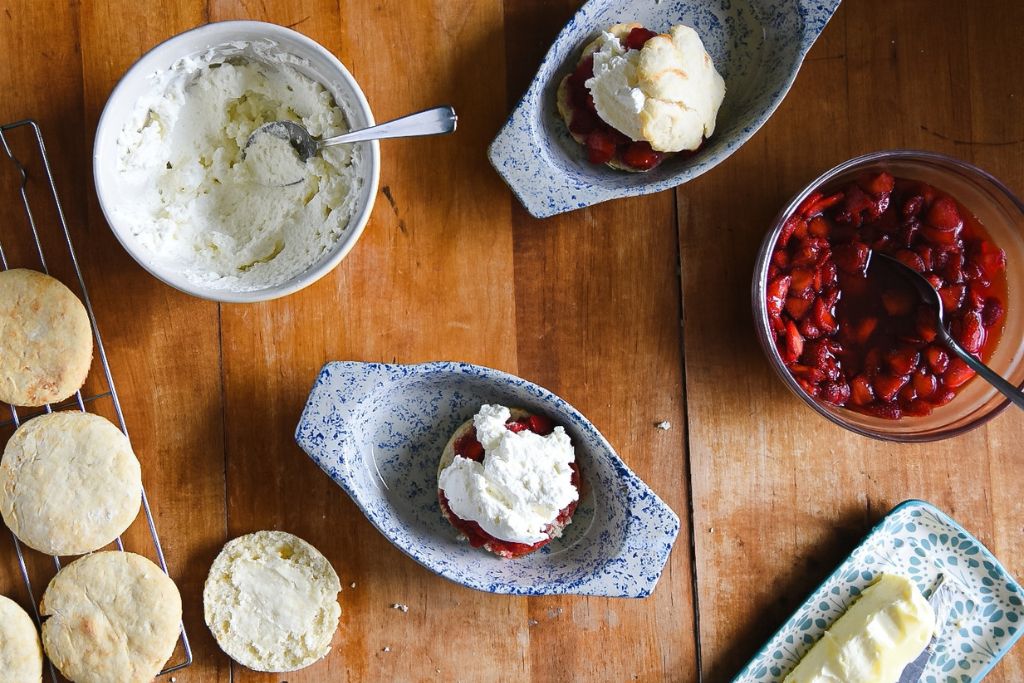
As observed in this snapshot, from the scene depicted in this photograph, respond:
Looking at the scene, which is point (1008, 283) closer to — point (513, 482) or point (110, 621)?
point (513, 482)

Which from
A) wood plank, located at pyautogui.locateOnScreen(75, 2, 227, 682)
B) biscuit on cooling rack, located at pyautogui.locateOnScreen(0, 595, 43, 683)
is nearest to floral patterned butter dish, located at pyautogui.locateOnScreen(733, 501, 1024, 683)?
wood plank, located at pyautogui.locateOnScreen(75, 2, 227, 682)

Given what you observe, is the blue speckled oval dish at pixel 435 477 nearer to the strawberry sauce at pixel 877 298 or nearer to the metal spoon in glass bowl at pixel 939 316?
the strawberry sauce at pixel 877 298

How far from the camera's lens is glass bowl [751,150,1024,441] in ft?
5.17

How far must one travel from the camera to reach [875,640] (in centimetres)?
164

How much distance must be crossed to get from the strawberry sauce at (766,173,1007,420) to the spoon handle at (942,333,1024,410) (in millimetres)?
21

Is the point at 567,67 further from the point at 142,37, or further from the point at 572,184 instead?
the point at 142,37

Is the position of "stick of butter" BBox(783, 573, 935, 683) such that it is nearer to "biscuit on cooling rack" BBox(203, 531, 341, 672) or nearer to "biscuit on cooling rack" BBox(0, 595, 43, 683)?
"biscuit on cooling rack" BBox(203, 531, 341, 672)

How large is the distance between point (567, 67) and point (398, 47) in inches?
12.7

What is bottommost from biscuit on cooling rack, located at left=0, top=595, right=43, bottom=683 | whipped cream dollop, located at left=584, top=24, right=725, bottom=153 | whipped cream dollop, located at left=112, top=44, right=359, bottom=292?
biscuit on cooling rack, located at left=0, top=595, right=43, bottom=683

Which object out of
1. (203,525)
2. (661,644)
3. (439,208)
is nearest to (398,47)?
(439,208)

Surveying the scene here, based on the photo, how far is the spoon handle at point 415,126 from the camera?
1.48m

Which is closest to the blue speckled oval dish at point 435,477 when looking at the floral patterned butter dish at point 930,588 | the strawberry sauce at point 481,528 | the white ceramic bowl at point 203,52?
the strawberry sauce at point 481,528

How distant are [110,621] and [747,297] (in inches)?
52.7

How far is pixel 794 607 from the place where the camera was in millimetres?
1740
